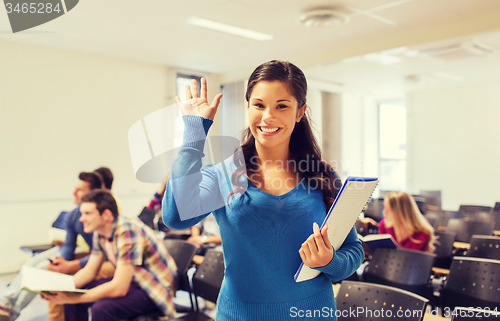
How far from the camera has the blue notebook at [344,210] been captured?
3.07ft

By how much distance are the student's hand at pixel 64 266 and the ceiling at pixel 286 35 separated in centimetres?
265

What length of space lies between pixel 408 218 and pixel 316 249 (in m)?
2.68

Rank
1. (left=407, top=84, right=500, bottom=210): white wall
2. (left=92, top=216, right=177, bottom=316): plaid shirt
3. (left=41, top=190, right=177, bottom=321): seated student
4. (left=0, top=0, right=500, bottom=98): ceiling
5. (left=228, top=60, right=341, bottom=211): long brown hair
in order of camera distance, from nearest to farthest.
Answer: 1. (left=228, top=60, right=341, bottom=211): long brown hair
2. (left=41, top=190, right=177, bottom=321): seated student
3. (left=92, top=216, right=177, bottom=316): plaid shirt
4. (left=0, top=0, right=500, bottom=98): ceiling
5. (left=407, top=84, right=500, bottom=210): white wall

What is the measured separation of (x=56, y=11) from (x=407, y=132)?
26.2 ft

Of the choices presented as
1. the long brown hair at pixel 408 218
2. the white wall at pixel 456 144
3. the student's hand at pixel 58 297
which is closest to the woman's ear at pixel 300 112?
the student's hand at pixel 58 297

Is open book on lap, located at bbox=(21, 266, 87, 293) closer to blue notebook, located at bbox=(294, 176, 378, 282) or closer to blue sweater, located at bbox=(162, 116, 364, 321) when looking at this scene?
blue sweater, located at bbox=(162, 116, 364, 321)

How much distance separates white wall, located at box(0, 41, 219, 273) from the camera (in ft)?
17.4

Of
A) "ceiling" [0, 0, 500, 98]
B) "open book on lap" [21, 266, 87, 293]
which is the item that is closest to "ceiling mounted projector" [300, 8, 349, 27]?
→ "ceiling" [0, 0, 500, 98]

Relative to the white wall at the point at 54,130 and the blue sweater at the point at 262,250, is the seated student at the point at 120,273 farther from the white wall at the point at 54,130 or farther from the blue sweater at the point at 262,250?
the white wall at the point at 54,130

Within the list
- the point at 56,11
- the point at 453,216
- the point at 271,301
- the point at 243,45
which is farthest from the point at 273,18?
the point at 271,301

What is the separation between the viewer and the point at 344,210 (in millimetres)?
981

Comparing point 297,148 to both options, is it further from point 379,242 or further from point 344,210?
point 379,242

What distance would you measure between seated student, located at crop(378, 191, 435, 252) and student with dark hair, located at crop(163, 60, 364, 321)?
8.13 ft

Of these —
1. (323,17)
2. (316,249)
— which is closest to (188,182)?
(316,249)
